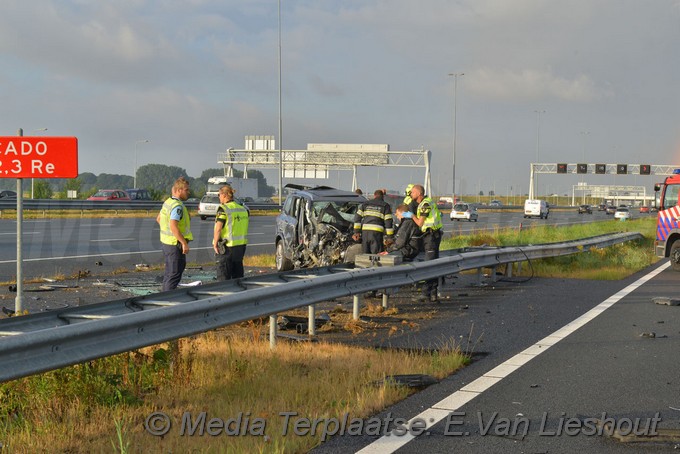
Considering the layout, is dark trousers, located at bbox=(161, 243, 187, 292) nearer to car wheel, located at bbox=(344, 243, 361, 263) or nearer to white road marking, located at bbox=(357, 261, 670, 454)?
car wheel, located at bbox=(344, 243, 361, 263)

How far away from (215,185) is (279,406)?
5763cm

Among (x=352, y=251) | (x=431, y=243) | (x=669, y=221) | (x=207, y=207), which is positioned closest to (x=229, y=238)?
(x=352, y=251)

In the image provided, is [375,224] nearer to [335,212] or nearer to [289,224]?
[335,212]

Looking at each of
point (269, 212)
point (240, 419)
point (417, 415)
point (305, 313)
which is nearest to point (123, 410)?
point (240, 419)

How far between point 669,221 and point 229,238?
13.3 metres

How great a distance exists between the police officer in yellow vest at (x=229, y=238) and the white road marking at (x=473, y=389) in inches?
182

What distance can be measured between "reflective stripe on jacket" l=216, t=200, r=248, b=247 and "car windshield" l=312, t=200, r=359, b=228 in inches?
127

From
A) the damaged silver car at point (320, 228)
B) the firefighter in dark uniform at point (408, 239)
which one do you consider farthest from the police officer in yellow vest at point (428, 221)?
the damaged silver car at point (320, 228)

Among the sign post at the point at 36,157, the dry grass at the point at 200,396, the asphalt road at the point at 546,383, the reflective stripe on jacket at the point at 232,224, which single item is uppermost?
the sign post at the point at 36,157

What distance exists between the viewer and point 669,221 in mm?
20391

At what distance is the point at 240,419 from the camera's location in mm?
5625

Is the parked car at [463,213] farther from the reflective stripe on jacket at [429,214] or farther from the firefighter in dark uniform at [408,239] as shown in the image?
the reflective stripe on jacket at [429,214]

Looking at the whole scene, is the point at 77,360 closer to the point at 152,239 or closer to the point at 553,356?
the point at 553,356

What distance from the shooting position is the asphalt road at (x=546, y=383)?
527cm
